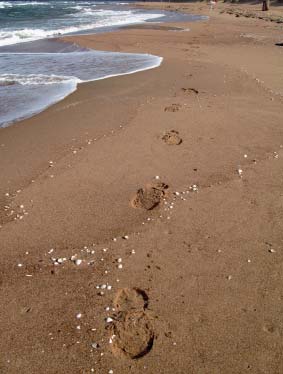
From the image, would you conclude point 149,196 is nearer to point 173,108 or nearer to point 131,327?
point 131,327

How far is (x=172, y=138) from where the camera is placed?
732cm

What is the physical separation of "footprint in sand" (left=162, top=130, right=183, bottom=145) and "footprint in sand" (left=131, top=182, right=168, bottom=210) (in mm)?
1546

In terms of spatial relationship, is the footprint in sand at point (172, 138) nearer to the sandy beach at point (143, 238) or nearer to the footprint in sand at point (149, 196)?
the sandy beach at point (143, 238)

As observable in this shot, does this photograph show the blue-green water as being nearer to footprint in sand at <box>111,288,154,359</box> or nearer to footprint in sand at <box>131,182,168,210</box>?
footprint in sand at <box>131,182,168,210</box>

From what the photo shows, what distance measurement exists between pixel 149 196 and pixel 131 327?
2.35 metres

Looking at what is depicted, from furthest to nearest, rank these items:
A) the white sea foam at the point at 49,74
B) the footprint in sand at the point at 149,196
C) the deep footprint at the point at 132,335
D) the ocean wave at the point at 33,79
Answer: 1. the ocean wave at the point at 33,79
2. the white sea foam at the point at 49,74
3. the footprint in sand at the point at 149,196
4. the deep footprint at the point at 132,335

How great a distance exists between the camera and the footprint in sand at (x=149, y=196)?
17.9ft

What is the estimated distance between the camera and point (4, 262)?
4.51 m

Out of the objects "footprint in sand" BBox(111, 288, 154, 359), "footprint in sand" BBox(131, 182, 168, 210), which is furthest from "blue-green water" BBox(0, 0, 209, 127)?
"footprint in sand" BBox(111, 288, 154, 359)

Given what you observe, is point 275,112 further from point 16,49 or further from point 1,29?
point 1,29

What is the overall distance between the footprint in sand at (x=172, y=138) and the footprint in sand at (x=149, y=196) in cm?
155

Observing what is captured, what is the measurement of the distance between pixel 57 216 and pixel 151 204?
4.56 ft

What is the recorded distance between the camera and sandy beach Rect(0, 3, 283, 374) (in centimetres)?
352

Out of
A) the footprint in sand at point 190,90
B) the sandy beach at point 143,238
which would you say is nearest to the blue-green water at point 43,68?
the sandy beach at point 143,238
